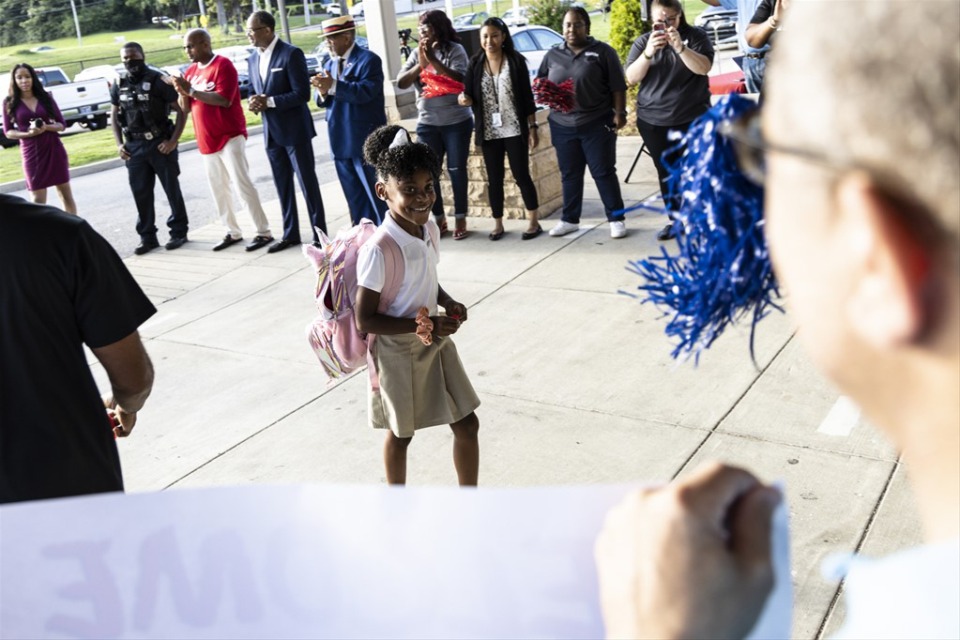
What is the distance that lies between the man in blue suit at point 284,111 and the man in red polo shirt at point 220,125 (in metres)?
0.27

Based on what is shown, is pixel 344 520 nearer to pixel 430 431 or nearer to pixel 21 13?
pixel 430 431

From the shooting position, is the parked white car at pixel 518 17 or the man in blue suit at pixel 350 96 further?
the parked white car at pixel 518 17

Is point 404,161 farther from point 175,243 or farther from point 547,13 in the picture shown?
point 547,13

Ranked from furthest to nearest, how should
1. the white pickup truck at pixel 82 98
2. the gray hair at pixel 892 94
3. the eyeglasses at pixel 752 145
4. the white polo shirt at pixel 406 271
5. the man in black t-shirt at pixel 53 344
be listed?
the white pickup truck at pixel 82 98
the white polo shirt at pixel 406 271
the man in black t-shirt at pixel 53 344
the eyeglasses at pixel 752 145
the gray hair at pixel 892 94

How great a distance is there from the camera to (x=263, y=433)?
4973mm

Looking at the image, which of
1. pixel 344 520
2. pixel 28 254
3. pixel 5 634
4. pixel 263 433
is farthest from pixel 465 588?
pixel 263 433

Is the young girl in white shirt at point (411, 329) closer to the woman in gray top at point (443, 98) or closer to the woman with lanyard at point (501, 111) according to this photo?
the woman with lanyard at point (501, 111)

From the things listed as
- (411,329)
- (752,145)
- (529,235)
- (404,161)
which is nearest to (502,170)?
(529,235)

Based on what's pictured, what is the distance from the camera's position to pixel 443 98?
8.07m

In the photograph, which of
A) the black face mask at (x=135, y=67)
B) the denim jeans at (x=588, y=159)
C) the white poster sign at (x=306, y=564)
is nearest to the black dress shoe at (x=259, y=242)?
the black face mask at (x=135, y=67)

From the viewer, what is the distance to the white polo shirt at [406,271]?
3.40 metres

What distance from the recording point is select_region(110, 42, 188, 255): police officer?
8953 millimetres

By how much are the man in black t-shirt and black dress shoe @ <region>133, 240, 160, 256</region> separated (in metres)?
7.30

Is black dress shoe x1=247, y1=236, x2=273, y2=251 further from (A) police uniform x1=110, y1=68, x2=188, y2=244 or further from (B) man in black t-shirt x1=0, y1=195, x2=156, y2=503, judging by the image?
(B) man in black t-shirt x1=0, y1=195, x2=156, y2=503
